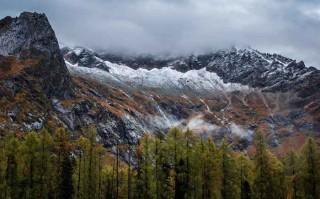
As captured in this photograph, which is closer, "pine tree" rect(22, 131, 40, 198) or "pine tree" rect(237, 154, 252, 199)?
"pine tree" rect(22, 131, 40, 198)

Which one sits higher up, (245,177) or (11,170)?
(11,170)

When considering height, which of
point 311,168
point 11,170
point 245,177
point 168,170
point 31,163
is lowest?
point 245,177

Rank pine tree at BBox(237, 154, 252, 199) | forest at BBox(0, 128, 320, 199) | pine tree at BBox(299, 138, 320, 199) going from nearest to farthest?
forest at BBox(0, 128, 320, 199), pine tree at BBox(299, 138, 320, 199), pine tree at BBox(237, 154, 252, 199)

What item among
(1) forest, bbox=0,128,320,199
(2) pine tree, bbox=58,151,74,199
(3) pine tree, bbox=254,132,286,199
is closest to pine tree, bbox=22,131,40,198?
(1) forest, bbox=0,128,320,199

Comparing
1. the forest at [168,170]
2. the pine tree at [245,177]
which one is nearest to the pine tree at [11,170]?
the forest at [168,170]

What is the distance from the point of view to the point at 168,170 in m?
79.2

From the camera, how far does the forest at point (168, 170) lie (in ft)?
247

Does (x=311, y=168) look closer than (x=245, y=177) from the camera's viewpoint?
Yes

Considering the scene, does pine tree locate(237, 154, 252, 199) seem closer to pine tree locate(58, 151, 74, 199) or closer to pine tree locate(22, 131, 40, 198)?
pine tree locate(58, 151, 74, 199)

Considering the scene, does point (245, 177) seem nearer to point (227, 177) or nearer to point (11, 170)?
point (227, 177)

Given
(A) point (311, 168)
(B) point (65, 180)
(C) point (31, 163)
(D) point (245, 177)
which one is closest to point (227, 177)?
(D) point (245, 177)

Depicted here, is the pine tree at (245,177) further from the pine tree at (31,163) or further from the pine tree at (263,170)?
the pine tree at (31,163)

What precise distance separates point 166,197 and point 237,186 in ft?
43.7

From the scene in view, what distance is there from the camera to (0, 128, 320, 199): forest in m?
75.4
